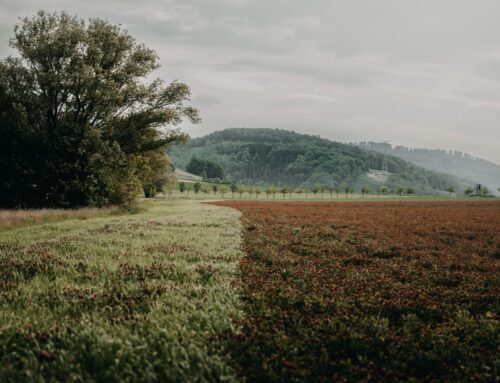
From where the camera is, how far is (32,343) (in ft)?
14.0

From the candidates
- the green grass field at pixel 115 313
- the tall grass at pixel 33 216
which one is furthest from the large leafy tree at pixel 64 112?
the green grass field at pixel 115 313

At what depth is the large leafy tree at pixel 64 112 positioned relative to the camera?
25.8 m

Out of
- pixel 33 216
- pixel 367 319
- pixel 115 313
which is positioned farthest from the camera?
pixel 33 216

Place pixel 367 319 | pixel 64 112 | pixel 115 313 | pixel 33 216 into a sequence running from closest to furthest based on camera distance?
pixel 115 313
pixel 367 319
pixel 33 216
pixel 64 112

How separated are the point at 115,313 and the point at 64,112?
2850 cm

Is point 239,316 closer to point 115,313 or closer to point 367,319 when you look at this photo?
point 115,313

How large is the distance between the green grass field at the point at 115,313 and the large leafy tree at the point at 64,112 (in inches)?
750

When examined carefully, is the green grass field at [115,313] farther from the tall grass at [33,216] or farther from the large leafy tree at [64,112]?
the large leafy tree at [64,112]

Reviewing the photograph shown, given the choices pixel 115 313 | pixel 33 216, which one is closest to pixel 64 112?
pixel 33 216

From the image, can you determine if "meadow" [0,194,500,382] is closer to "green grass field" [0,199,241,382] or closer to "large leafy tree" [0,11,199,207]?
"green grass field" [0,199,241,382]

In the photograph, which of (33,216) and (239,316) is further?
(33,216)

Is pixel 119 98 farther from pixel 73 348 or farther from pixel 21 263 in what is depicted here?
pixel 73 348

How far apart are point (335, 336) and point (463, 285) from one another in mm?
4833

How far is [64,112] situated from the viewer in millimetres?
28406
